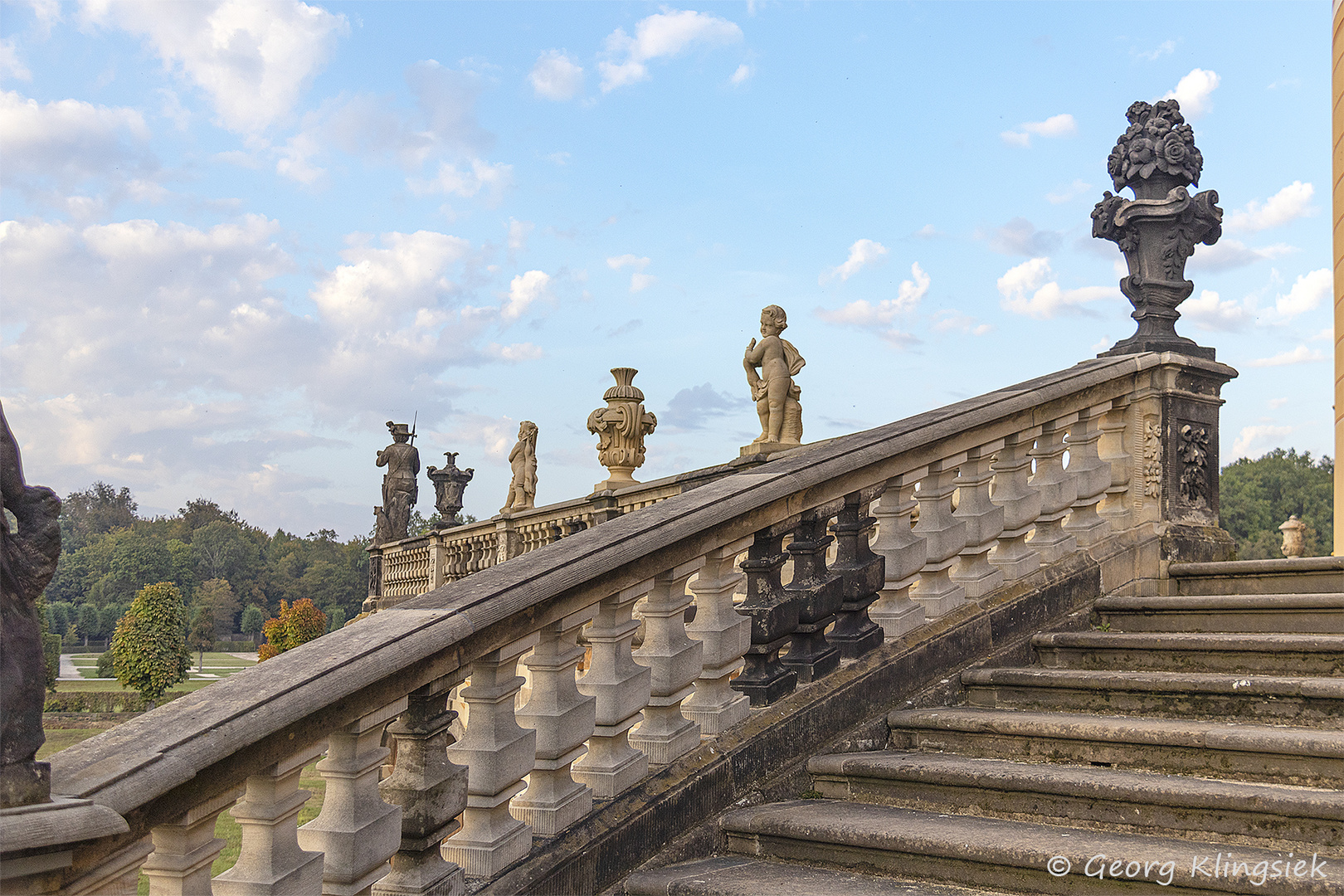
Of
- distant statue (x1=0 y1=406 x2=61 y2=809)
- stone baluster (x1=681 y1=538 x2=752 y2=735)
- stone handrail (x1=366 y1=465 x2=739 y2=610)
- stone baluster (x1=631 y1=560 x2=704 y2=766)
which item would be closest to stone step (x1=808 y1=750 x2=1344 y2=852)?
stone baluster (x1=681 y1=538 x2=752 y2=735)

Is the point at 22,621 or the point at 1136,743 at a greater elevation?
the point at 22,621

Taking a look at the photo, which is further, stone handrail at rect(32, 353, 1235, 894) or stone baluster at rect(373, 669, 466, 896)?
stone baluster at rect(373, 669, 466, 896)

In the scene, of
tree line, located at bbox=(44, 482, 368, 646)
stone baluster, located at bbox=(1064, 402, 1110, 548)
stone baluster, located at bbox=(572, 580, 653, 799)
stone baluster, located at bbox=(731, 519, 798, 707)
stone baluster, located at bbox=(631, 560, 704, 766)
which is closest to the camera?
stone baluster, located at bbox=(572, 580, 653, 799)

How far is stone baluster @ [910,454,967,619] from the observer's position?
193 inches

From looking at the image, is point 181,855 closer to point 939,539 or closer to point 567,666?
point 567,666

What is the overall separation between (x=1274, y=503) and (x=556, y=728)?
94136 mm

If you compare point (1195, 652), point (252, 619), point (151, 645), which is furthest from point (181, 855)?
point (252, 619)

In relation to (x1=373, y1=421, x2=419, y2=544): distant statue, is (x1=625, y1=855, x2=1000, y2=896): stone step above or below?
below

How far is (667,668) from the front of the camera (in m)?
3.69

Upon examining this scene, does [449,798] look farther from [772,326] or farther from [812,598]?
[772,326]

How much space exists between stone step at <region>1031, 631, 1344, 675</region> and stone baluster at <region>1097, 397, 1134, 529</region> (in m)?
1.16

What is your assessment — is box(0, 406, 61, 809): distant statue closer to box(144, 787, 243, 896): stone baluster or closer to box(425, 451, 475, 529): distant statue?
box(144, 787, 243, 896): stone baluster

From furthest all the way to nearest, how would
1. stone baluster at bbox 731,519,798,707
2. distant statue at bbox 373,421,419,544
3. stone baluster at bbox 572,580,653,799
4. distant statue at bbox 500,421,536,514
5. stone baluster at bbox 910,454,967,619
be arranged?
distant statue at bbox 373,421,419,544
distant statue at bbox 500,421,536,514
stone baluster at bbox 910,454,967,619
stone baluster at bbox 731,519,798,707
stone baluster at bbox 572,580,653,799

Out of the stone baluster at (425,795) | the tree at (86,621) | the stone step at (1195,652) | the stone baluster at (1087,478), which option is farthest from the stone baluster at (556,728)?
the tree at (86,621)
